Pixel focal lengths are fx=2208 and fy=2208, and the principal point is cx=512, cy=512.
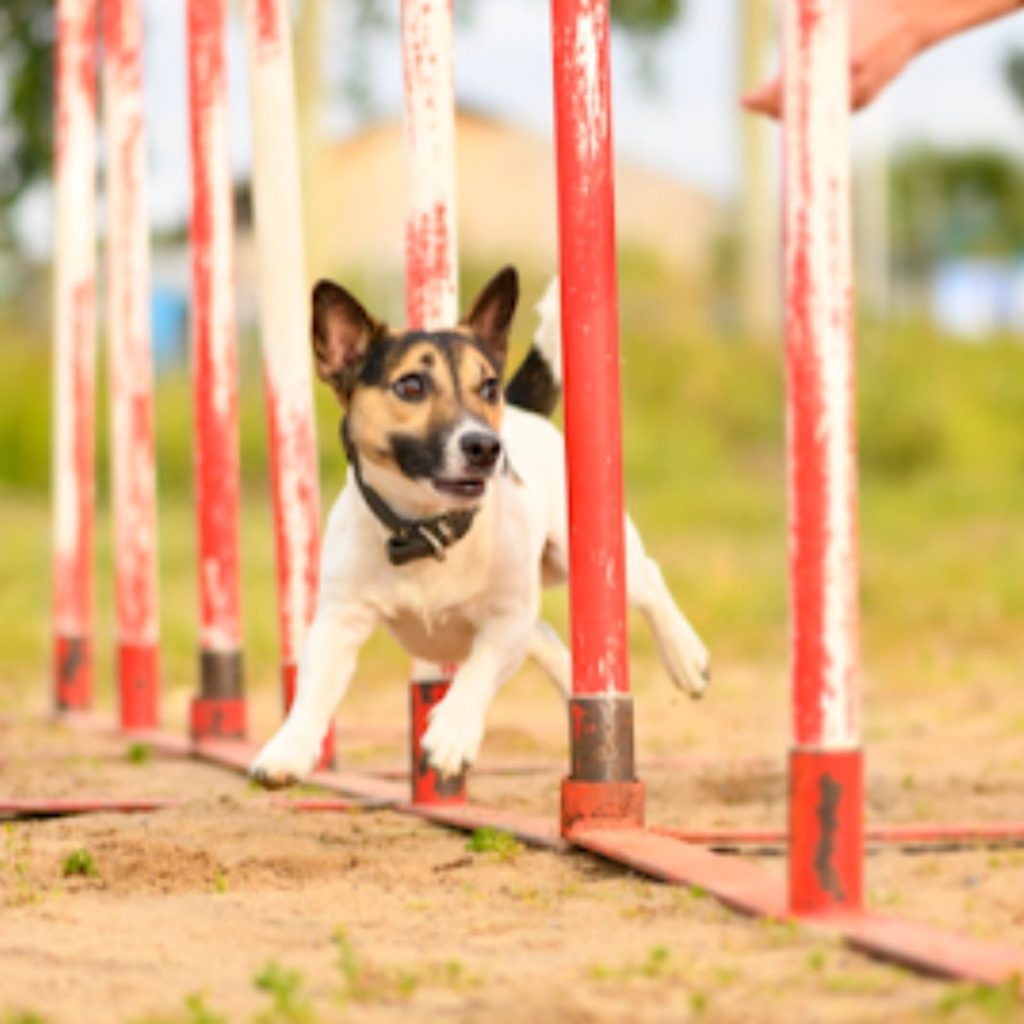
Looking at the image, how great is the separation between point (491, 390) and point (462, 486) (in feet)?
1.10

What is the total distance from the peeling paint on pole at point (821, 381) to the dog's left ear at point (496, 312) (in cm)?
154

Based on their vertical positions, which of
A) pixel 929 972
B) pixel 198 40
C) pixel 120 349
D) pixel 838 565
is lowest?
pixel 929 972

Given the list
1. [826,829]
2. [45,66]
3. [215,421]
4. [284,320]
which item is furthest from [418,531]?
[45,66]

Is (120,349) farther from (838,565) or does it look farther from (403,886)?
(838,565)

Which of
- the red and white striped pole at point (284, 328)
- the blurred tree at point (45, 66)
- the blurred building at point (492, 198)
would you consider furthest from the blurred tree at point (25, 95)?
→ the blurred building at point (492, 198)

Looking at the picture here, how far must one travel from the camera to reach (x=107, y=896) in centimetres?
455

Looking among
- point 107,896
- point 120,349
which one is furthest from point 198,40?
point 107,896

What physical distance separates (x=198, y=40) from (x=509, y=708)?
11.9 feet

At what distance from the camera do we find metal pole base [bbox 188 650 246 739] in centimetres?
739

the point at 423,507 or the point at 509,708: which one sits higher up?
the point at 423,507

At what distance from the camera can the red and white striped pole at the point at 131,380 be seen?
26.3 feet

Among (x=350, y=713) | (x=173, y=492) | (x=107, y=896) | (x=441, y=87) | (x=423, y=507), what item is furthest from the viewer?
(x=173, y=492)

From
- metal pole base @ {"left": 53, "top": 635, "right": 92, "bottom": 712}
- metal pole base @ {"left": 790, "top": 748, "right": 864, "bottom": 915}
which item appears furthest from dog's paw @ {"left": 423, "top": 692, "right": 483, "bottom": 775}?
metal pole base @ {"left": 53, "top": 635, "right": 92, "bottom": 712}

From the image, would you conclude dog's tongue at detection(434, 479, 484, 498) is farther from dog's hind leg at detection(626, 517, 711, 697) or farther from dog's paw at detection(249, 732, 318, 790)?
dog's hind leg at detection(626, 517, 711, 697)
